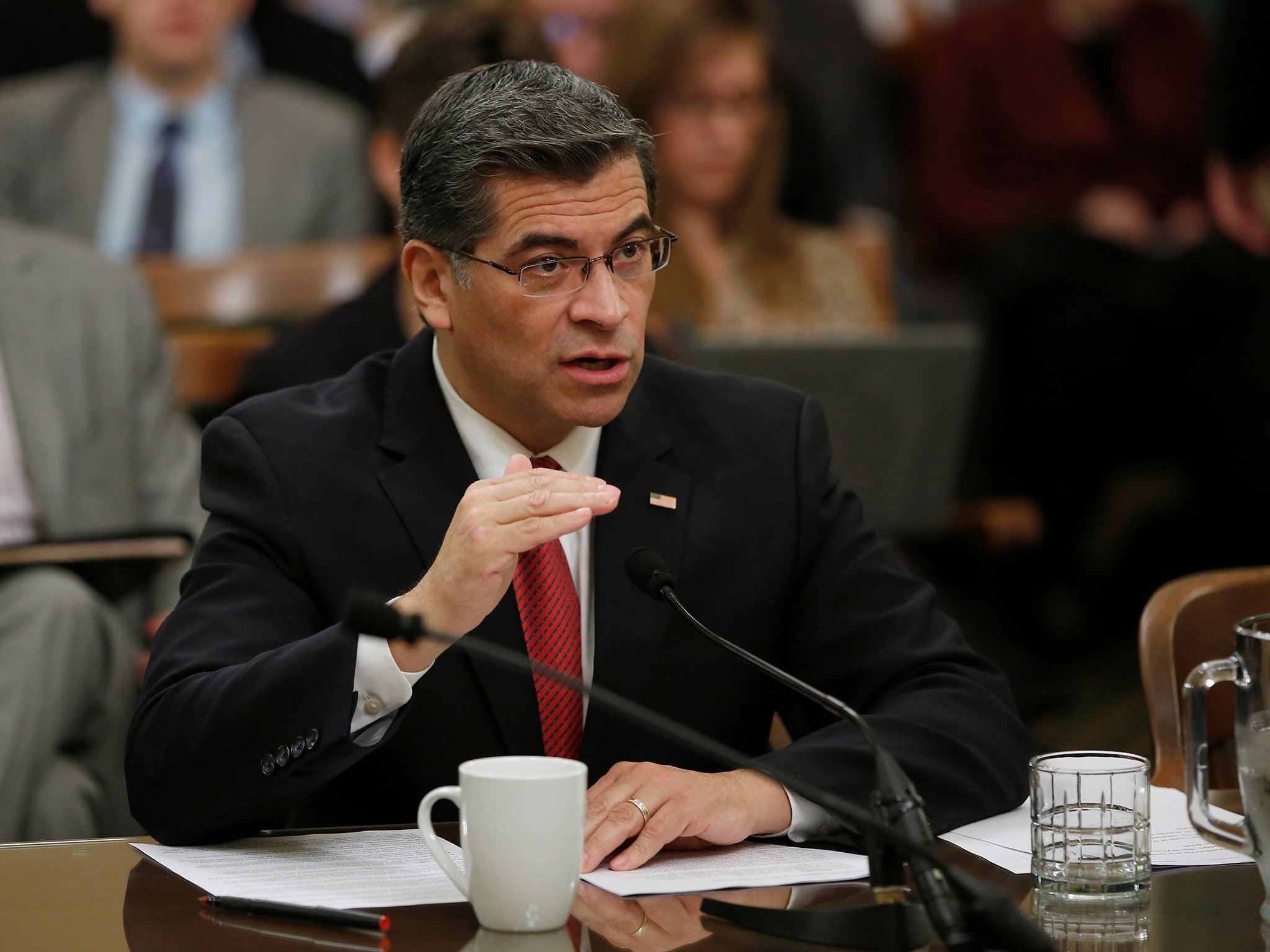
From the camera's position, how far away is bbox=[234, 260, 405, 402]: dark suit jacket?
2.53 metres

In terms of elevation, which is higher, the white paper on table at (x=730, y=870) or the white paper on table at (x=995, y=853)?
the white paper on table at (x=995, y=853)

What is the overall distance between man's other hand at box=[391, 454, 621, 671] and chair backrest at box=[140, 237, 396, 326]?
188 centimetres

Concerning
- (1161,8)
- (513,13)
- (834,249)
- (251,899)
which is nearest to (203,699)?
(251,899)

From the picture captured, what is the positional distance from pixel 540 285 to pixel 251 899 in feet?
2.04

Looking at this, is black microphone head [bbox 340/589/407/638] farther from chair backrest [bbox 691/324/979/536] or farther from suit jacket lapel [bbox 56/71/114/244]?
suit jacket lapel [bbox 56/71/114/244]

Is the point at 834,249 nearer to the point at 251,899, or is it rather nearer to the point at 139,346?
the point at 139,346

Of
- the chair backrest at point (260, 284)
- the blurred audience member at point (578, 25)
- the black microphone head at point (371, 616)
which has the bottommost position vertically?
the black microphone head at point (371, 616)

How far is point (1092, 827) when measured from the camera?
1.16 metres

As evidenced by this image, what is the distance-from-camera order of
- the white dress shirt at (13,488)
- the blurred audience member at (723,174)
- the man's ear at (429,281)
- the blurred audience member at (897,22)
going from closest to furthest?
1. the man's ear at (429,281)
2. the white dress shirt at (13,488)
3. the blurred audience member at (723,174)
4. the blurred audience member at (897,22)

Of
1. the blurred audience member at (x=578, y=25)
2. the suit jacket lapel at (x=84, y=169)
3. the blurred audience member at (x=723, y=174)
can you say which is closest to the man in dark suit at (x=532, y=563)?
the blurred audience member at (x=723, y=174)

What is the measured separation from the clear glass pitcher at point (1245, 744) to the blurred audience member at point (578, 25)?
3050mm

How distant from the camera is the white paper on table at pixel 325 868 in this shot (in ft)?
3.73

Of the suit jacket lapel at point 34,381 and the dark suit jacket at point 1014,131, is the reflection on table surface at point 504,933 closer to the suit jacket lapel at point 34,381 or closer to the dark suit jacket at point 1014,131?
the suit jacket lapel at point 34,381

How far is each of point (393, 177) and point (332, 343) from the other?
0.32 meters
